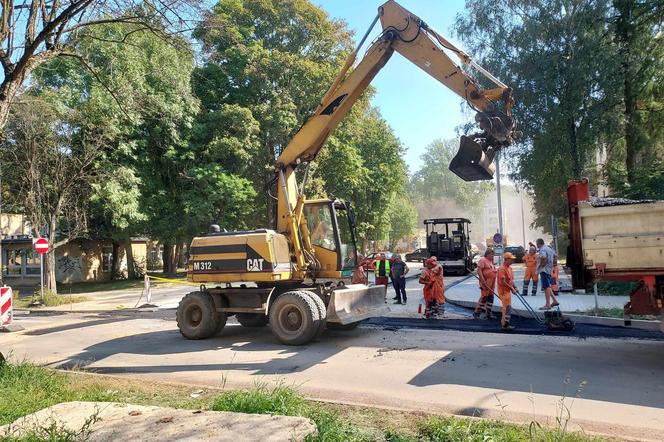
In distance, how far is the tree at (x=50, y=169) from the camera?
20.4m

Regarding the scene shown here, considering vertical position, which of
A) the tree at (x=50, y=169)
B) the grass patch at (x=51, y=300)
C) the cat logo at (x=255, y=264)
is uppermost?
the tree at (x=50, y=169)

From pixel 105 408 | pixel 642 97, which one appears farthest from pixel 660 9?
pixel 105 408

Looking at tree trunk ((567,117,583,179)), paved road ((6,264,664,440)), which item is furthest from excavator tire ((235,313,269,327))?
tree trunk ((567,117,583,179))

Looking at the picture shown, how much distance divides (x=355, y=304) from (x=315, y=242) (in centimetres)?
155

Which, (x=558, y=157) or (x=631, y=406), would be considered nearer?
(x=631, y=406)

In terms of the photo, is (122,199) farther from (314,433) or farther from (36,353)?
(314,433)

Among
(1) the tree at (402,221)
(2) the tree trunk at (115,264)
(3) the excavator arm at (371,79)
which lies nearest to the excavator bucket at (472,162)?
(3) the excavator arm at (371,79)

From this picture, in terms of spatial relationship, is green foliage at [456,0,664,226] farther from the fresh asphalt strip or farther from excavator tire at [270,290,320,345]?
excavator tire at [270,290,320,345]

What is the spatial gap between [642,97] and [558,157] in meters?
4.45

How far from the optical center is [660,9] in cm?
2044

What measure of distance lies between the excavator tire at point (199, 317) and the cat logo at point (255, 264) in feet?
4.21

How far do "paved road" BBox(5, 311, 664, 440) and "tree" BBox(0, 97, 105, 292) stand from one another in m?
10.9

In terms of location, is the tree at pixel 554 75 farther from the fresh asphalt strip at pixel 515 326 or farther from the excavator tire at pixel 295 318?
the excavator tire at pixel 295 318

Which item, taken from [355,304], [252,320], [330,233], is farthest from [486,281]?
[252,320]
